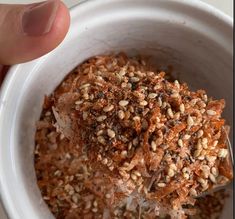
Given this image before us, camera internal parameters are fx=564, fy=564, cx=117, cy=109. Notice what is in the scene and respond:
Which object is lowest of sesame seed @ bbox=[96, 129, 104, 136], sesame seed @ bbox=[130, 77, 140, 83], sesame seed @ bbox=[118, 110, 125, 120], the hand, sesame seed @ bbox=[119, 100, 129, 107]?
sesame seed @ bbox=[96, 129, 104, 136]

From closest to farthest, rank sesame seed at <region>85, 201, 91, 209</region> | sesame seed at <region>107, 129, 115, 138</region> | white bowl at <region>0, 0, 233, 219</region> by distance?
1. sesame seed at <region>107, 129, 115, 138</region>
2. white bowl at <region>0, 0, 233, 219</region>
3. sesame seed at <region>85, 201, 91, 209</region>

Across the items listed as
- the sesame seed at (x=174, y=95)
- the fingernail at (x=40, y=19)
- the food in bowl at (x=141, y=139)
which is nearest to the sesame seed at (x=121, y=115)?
the food in bowl at (x=141, y=139)

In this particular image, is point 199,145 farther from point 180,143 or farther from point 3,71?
point 3,71

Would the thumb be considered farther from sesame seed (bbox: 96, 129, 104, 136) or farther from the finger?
sesame seed (bbox: 96, 129, 104, 136)

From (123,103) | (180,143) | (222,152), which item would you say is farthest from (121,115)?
(222,152)

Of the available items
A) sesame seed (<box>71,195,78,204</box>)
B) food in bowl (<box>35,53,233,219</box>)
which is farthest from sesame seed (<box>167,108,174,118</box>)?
sesame seed (<box>71,195,78,204</box>)

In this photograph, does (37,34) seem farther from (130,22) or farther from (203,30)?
(203,30)

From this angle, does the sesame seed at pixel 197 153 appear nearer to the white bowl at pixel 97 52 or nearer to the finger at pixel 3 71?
the white bowl at pixel 97 52

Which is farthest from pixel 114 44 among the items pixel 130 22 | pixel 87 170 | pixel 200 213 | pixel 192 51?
pixel 200 213
